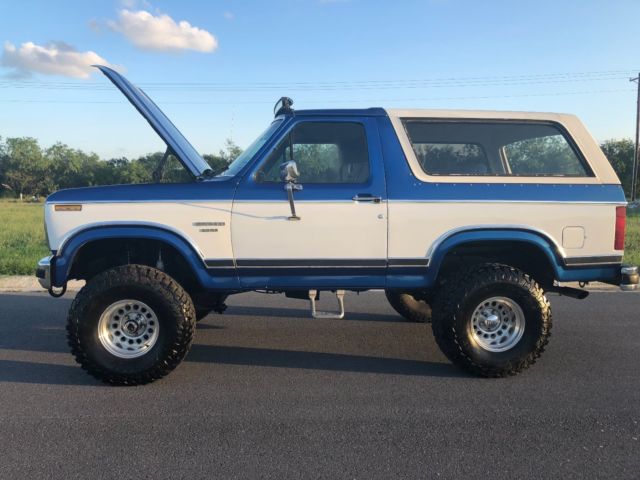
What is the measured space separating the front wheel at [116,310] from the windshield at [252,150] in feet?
3.45

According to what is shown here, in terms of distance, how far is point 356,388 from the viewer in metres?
4.11

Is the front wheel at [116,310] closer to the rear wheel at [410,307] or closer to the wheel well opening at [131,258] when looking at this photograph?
the wheel well opening at [131,258]

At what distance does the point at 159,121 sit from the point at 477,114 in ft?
9.42

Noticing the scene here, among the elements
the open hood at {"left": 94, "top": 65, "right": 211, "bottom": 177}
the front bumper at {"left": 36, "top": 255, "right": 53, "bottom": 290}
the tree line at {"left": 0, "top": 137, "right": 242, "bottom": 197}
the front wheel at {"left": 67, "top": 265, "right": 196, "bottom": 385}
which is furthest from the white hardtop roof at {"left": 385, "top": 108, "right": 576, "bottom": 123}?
the tree line at {"left": 0, "top": 137, "right": 242, "bottom": 197}

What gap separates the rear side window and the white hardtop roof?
54mm

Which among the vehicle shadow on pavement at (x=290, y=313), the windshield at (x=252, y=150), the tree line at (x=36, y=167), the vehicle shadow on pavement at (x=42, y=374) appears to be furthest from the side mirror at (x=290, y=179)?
the tree line at (x=36, y=167)

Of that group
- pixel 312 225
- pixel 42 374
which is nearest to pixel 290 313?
pixel 312 225

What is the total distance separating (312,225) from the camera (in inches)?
169

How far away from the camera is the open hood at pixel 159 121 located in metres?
4.77

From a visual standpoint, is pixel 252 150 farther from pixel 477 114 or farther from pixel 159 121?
pixel 477 114

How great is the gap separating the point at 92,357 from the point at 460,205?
3.15 metres

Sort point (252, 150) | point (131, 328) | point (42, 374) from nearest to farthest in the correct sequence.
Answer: point (131, 328) < point (42, 374) < point (252, 150)

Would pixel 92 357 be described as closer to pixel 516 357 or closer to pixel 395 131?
pixel 395 131

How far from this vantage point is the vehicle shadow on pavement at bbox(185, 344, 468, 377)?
4.54 meters
